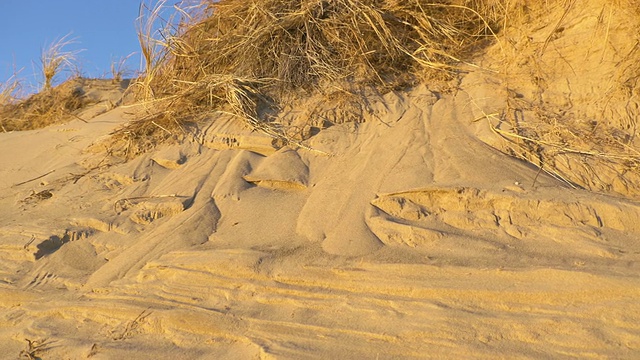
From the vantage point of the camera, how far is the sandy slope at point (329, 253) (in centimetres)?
250

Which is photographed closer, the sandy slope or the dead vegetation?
the sandy slope

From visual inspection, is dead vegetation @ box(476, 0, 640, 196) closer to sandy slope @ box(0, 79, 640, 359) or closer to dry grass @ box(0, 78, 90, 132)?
sandy slope @ box(0, 79, 640, 359)

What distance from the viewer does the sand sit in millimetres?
2502

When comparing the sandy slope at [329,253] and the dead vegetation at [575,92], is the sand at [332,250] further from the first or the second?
the dead vegetation at [575,92]

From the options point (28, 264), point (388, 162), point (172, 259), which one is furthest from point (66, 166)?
point (388, 162)

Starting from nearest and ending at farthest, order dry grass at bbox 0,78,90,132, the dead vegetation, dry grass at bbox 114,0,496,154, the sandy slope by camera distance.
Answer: the sandy slope, the dead vegetation, dry grass at bbox 114,0,496,154, dry grass at bbox 0,78,90,132

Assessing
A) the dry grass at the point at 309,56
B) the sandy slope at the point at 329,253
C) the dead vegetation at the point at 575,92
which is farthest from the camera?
the dry grass at the point at 309,56

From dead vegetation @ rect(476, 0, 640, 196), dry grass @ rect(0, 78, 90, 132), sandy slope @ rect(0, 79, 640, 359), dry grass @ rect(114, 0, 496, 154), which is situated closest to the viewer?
sandy slope @ rect(0, 79, 640, 359)

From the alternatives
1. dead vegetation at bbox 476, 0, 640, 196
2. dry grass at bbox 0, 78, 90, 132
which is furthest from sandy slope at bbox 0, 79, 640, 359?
dry grass at bbox 0, 78, 90, 132

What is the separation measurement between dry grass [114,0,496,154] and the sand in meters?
0.22

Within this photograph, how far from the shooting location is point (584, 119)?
3.74 metres

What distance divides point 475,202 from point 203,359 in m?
1.66

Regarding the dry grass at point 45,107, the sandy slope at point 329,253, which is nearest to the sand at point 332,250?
the sandy slope at point 329,253

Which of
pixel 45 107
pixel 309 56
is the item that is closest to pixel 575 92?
pixel 309 56
